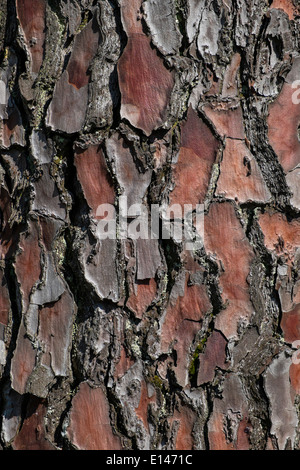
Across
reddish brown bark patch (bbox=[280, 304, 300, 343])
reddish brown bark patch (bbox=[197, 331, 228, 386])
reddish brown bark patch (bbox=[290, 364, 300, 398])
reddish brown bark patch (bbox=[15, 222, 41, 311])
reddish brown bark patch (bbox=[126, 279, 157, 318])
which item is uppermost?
reddish brown bark patch (bbox=[15, 222, 41, 311])

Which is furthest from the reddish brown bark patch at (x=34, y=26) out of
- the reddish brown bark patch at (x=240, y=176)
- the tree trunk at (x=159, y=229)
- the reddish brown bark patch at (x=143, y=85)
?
the reddish brown bark patch at (x=240, y=176)

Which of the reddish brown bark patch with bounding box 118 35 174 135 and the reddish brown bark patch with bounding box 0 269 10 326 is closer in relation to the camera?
the reddish brown bark patch with bounding box 118 35 174 135

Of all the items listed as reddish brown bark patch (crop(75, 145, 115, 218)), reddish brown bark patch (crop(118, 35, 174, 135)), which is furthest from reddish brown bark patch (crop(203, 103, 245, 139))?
reddish brown bark patch (crop(75, 145, 115, 218))

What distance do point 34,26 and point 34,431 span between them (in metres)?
0.98

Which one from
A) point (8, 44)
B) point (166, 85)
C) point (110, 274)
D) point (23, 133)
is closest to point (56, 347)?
point (110, 274)

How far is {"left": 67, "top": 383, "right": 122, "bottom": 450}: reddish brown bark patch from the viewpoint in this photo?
3.37 ft

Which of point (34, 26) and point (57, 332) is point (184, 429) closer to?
point (57, 332)

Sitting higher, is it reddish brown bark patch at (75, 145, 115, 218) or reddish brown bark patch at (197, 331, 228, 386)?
reddish brown bark patch at (75, 145, 115, 218)

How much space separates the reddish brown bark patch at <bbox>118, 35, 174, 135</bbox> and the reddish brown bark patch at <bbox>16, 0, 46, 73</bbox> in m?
0.22

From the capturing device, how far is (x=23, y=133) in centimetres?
111

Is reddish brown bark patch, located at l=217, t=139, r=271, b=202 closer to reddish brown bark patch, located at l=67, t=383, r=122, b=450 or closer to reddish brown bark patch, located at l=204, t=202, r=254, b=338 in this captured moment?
reddish brown bark patch, located at l=204, t=202, r=254, b=338

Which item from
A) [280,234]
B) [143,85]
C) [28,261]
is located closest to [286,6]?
[143,85]

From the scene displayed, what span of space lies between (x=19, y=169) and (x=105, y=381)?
1.83 ft

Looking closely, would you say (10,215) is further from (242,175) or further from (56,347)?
(242,175)
